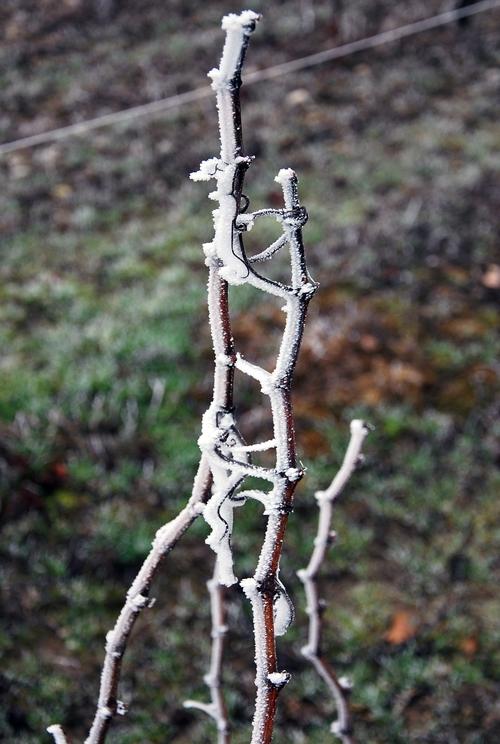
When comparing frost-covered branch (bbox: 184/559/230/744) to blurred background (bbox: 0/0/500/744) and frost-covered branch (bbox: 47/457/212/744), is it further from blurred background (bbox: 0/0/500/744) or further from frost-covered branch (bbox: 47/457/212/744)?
blurred background (bbox: 0/0/500/744)

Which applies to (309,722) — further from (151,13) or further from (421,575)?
(151,13)

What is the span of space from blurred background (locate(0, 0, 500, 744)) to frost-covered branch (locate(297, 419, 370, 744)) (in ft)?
4.89

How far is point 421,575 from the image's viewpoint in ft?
11.7

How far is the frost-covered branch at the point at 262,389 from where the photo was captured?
2.69ft

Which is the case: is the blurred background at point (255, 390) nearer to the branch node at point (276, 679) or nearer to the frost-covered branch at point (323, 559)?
the frost-covered branch at point (323, 559)

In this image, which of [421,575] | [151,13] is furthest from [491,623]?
[151,13]

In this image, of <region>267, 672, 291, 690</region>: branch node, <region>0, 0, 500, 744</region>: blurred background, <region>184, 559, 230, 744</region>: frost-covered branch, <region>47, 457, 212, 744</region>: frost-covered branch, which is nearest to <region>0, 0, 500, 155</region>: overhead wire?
<region>0, 0, 500, 744</region>: blurred background

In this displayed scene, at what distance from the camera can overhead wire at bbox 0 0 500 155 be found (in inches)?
294

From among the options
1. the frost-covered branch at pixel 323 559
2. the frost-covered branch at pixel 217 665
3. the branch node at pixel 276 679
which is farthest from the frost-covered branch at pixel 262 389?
the frost-covered branch at pixel 217 665

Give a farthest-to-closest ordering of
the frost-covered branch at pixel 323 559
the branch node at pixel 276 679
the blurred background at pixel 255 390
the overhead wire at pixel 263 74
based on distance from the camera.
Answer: the overhead wire at pixel 263 74
the blurred background at pixel 255 390
the frost-covered branch at pixel 323 559
the branch node at pixel 276 679

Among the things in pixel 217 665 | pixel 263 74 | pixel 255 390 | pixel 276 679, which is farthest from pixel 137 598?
pixel 263 74

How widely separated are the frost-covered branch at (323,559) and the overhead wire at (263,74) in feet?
22.1

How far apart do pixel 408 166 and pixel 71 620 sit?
5.35m

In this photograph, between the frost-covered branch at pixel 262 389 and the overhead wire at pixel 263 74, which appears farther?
the overhead wire at pixel 263 74
